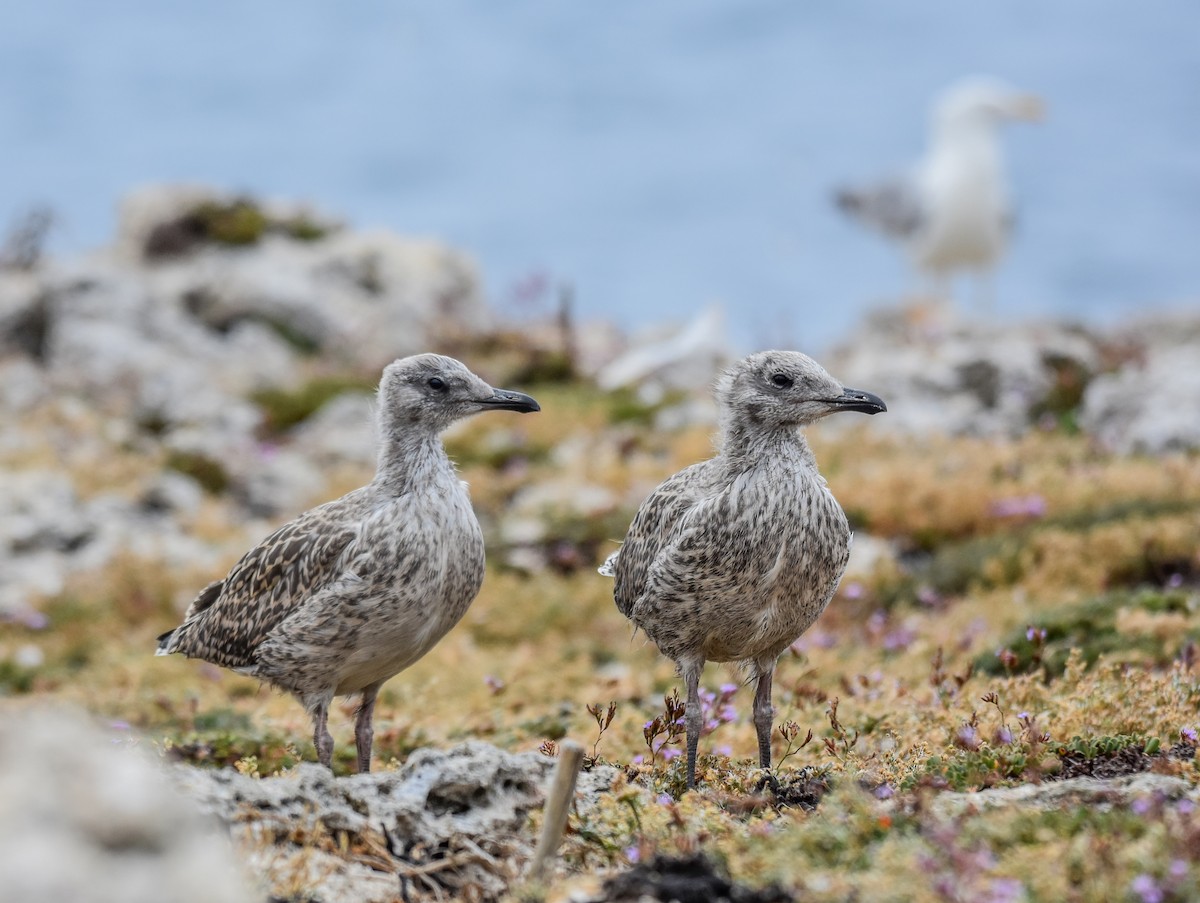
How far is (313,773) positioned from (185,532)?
34.5 feet

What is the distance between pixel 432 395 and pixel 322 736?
176 centimetres

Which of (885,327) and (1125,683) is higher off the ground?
(1125,683)

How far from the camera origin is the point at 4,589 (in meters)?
13.1

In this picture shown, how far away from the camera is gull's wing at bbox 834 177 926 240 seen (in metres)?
26.5

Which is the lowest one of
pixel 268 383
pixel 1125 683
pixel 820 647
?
pixel 268 383

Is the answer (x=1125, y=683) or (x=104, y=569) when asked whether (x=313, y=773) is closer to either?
(x=1125, y=683)

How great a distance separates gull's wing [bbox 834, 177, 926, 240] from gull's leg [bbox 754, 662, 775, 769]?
21.1 meters

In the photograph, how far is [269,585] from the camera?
6.89 meters

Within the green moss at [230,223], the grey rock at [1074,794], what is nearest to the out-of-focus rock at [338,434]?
the green moss at [230,223]

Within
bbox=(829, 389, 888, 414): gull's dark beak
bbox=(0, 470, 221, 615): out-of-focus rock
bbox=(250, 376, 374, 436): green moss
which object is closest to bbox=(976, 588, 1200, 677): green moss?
bbox=(829, 389, 888, 414): gull's dark beak

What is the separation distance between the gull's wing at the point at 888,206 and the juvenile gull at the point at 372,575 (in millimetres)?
21006

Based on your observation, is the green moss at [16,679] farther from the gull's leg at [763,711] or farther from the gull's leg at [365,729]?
the gull's leg at [763,711]

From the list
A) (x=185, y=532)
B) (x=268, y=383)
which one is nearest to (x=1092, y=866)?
(x=185, y=532)

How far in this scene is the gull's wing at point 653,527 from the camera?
652cm
